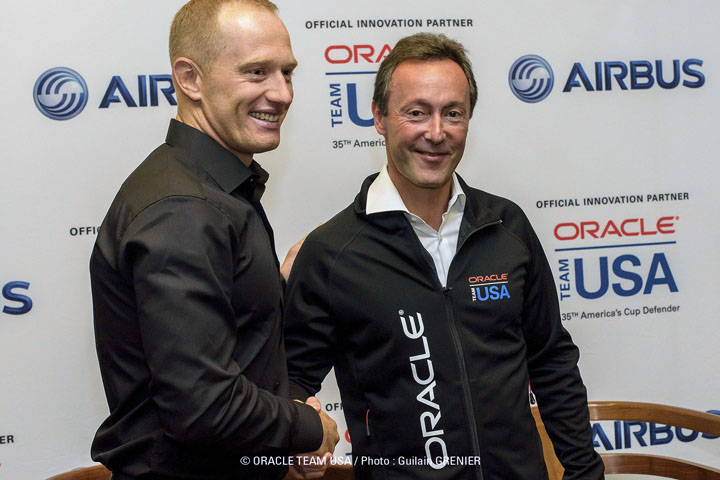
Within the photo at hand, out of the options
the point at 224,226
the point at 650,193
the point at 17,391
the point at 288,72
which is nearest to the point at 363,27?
the point at 288,72

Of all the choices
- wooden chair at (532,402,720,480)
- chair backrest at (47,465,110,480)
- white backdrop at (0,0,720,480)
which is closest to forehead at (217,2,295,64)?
white backdrop at (0,0,720,480)

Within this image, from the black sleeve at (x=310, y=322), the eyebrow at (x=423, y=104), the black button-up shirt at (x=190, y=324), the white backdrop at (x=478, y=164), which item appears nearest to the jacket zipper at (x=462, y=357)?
the black sleeve at (x=310, y=322)

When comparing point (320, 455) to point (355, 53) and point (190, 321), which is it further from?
point (355, 53)

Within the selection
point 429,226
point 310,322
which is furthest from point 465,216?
point 310,322

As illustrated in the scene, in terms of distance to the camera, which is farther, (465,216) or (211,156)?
(465,216)

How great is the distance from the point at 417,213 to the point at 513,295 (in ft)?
0.97

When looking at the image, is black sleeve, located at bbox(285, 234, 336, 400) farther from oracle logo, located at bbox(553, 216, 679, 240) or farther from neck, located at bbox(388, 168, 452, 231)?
oracle logo, located at bbox(553, 216, 679, 240)

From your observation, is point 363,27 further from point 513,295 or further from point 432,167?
point 513,295

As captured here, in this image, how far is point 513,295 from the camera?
5.11 ft

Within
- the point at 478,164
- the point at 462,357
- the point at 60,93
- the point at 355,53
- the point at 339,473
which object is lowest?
the point at 339,473

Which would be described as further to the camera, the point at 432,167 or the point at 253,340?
the point at 432,167

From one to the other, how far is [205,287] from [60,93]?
134cm

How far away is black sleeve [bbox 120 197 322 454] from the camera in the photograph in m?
0.99

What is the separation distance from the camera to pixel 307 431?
1.17m
